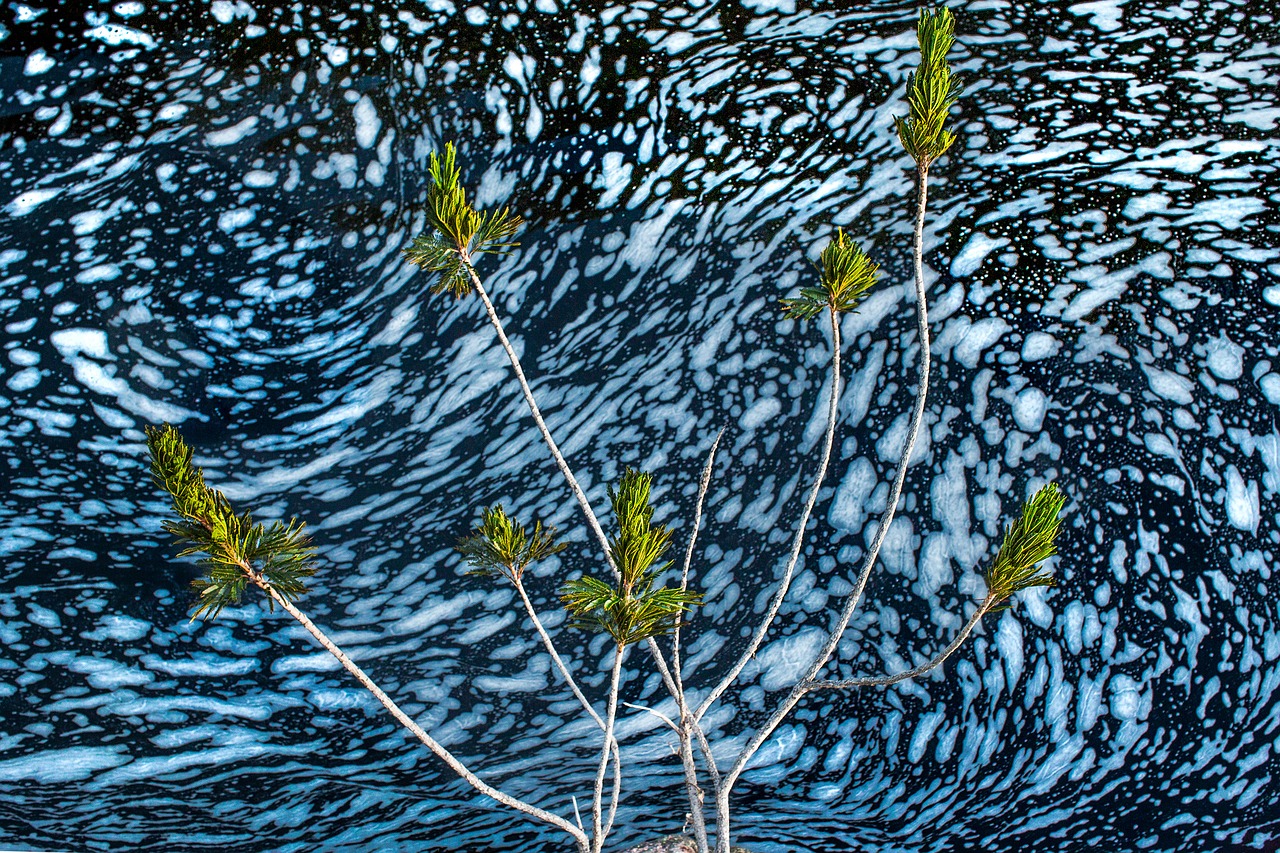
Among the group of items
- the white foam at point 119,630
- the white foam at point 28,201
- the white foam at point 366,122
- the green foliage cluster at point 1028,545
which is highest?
the white foam at point 366,122

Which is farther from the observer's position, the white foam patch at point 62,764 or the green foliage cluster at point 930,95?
the white foam patch at point 62,764

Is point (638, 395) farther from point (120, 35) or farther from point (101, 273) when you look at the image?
point (120, 35)

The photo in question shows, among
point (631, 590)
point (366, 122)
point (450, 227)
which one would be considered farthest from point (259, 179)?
point (631, 590)

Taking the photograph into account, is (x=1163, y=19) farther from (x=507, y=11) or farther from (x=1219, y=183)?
(x=507, y=11)

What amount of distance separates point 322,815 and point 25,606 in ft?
1.64

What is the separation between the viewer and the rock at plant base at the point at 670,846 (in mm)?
1048

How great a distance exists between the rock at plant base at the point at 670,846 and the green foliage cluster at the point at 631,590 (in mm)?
459

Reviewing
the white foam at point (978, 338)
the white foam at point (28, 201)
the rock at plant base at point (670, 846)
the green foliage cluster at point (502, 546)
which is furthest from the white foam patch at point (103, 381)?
the white foam at point (978, 338)

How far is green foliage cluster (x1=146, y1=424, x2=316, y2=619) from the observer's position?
647 millimetres

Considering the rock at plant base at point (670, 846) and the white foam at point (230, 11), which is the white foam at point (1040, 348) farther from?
the white foam at point (230, 11)

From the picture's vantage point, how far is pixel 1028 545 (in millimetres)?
765

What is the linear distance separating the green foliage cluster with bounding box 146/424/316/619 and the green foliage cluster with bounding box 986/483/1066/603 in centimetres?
57

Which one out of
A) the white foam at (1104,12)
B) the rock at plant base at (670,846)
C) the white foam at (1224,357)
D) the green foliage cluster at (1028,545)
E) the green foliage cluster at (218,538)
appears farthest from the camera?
the white foam at (1104,12)

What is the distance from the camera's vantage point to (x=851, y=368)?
1251 millimetres
